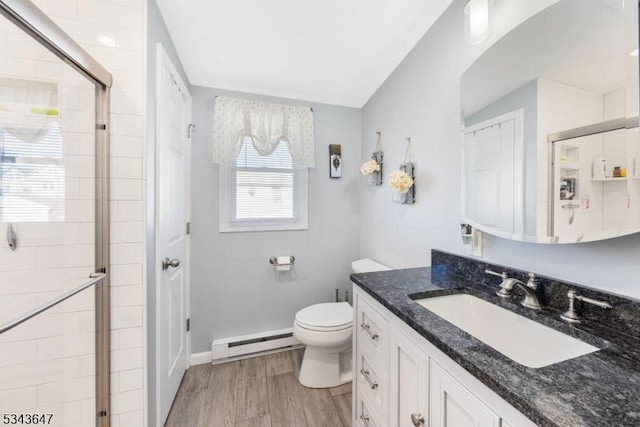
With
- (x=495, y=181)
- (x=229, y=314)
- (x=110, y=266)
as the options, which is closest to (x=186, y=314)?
(x=229, y=314)

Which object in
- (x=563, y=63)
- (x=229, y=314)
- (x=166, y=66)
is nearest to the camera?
(x=563, y=63)

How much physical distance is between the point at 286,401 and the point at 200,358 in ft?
2.74

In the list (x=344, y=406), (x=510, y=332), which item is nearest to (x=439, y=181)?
(x=510, y=332)

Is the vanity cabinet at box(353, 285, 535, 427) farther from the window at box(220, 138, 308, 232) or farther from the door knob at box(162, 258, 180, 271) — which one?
the window at box(220, 138, 308, 232)

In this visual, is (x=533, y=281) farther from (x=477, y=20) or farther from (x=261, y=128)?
(x=261, y=128)

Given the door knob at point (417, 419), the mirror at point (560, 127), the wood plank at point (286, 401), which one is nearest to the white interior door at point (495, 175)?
the mirror at point (560, 127)

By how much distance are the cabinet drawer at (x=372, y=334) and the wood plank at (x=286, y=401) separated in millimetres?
723

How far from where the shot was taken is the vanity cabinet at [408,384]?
590 mm

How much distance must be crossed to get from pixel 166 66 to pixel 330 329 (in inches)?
73.2

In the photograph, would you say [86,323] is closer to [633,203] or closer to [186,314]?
[186,314]

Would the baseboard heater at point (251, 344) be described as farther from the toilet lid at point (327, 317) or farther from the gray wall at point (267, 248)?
the toilet lid at point (327, 317)

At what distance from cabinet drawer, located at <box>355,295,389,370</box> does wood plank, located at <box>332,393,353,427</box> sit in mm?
627

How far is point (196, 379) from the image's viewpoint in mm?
1850

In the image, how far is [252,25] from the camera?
145 centimetres
